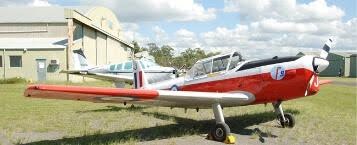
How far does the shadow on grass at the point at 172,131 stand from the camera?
8953 millimetres

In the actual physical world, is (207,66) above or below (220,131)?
above

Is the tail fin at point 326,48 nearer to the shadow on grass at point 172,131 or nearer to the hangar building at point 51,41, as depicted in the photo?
the shadow on grass at point 172,131

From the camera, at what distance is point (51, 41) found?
4138 centimetres

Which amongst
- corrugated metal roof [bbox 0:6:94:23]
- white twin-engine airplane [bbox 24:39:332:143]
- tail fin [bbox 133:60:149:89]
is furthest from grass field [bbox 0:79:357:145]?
corrugated metal roof [bbox 0:6:94:23]

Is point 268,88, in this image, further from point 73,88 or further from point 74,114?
point 74,114

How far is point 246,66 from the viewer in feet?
31.2

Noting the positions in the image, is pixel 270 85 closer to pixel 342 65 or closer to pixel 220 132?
pixel 220 132

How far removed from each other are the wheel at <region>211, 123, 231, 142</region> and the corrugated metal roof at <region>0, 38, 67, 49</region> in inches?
1234

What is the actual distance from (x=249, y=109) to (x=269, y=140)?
221 inches

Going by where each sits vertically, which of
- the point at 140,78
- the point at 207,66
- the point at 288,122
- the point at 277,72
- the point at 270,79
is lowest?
the point at 288,122

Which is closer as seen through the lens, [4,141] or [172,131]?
[4,141]

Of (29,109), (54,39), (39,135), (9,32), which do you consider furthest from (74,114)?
(9,32)

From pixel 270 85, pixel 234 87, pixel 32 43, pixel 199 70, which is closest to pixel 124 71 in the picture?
pixel 199 70

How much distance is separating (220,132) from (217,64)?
1.75 m
